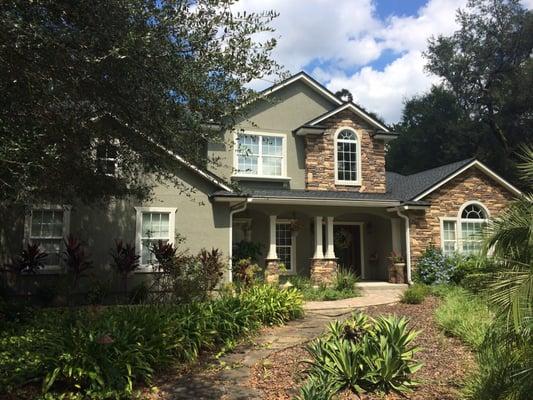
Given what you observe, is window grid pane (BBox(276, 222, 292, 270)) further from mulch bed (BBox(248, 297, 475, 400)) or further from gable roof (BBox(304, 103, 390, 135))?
mulch bed (BBox(248, 297, 475, 400))

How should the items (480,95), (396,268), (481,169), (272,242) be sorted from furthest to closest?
(480,95) < (481,169) < (396,268) < (272,242)

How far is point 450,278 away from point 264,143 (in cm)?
794

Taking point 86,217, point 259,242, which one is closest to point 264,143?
point 259,242

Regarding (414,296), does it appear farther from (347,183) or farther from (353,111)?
(353,111)

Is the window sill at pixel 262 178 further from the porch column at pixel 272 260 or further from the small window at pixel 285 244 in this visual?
the small window at pixel 285 244

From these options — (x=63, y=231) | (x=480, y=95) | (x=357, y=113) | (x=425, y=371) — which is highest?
(x=480, y=95)

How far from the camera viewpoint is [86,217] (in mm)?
13117

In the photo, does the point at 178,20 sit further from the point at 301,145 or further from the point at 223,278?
the point at 301,145

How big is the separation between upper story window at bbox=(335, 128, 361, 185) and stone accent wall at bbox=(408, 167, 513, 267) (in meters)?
2.51

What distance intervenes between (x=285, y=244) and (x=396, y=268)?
4127 millimetres

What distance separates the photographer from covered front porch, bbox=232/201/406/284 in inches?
659

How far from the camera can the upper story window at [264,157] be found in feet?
56.2

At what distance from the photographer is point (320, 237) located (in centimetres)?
1706

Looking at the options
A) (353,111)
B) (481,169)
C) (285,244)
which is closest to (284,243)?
(285,244)
